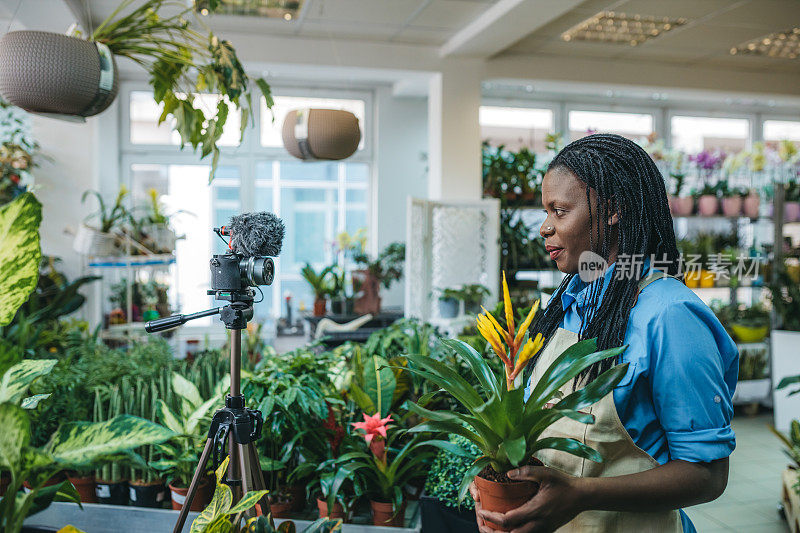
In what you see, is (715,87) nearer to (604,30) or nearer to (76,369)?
(604,30)

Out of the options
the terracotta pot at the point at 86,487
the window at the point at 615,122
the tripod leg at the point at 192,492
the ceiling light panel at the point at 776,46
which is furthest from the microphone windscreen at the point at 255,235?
the window at the point at 615,122

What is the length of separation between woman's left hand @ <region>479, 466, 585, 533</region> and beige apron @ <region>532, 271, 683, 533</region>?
4.9 inches

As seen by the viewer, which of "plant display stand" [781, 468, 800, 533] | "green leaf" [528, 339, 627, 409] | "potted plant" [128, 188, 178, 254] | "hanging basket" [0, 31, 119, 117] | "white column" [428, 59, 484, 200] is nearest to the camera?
"green leaf" [528, 339, 627, 409]

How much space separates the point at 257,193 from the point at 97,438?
6.02 m

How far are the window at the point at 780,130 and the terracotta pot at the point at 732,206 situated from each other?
2278mm

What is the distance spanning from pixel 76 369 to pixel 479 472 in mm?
2072

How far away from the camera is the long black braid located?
104cm

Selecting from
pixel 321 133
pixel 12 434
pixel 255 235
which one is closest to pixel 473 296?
pixel 321 133

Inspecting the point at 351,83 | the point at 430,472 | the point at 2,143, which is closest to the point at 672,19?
the point at 351,83

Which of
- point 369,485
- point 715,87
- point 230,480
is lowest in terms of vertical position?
point 369,485

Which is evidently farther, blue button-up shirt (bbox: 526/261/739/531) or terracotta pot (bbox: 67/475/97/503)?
terracotta pot (bbox: 67/475/97/503)

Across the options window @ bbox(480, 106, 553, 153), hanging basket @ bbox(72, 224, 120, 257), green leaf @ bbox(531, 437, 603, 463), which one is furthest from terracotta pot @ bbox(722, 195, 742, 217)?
green leaf @ bbox(531, 437, 603, 463)

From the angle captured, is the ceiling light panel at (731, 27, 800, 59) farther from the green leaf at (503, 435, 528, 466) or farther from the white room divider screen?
the green leaf at (503, 435, 528, 466)

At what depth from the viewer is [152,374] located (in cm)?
252
